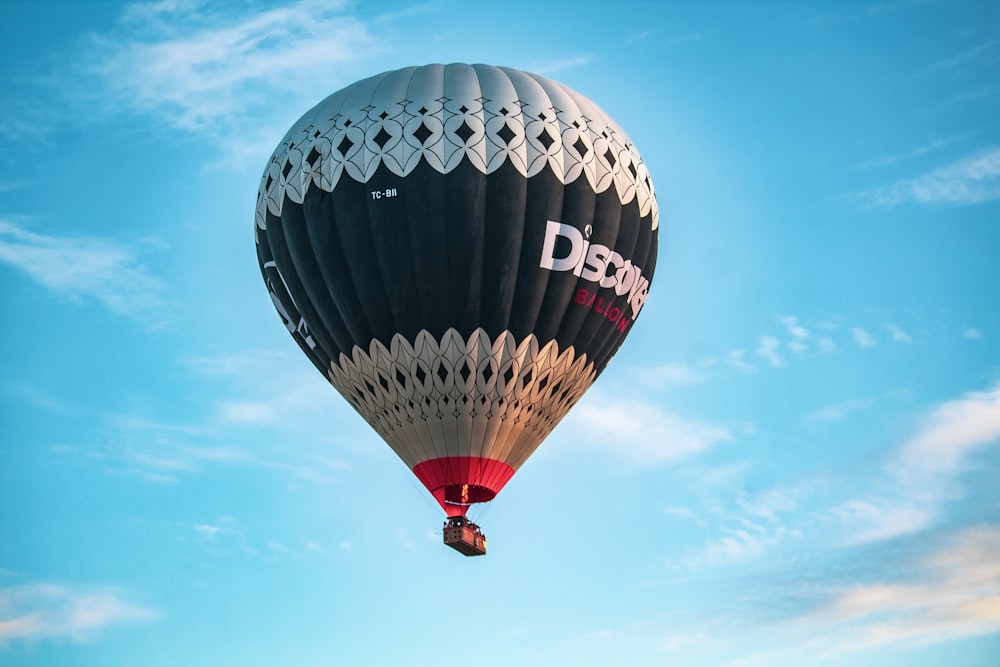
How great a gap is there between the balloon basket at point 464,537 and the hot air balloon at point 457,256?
0.05 meters

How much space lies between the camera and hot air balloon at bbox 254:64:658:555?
38.2 meters

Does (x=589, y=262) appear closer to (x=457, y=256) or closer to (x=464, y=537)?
(x=457, y=256)

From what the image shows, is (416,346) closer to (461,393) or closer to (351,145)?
(461,393)

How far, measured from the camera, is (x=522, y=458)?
39.9 m

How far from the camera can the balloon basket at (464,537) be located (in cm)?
3884

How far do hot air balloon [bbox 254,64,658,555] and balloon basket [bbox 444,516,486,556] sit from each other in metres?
0.05

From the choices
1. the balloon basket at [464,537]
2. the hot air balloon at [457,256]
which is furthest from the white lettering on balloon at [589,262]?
the balloon basket at [464,537]

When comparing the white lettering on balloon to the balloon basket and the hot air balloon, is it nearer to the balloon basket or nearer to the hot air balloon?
the hot air balloon

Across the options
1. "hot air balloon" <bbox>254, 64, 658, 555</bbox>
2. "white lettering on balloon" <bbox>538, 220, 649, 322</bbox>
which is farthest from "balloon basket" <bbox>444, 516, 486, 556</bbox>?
"white lettering on balloon" <bbox>538, 220, 649, 322</bbox>

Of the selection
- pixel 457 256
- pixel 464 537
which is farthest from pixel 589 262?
pixel 464 537

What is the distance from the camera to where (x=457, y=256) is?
1500 inches

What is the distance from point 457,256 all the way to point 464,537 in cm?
621

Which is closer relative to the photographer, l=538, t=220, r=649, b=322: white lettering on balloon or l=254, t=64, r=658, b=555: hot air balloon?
l=254, t=64, r=658, b=555: hot air balloon

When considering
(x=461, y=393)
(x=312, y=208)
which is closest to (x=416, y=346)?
(x=461, y=393)
